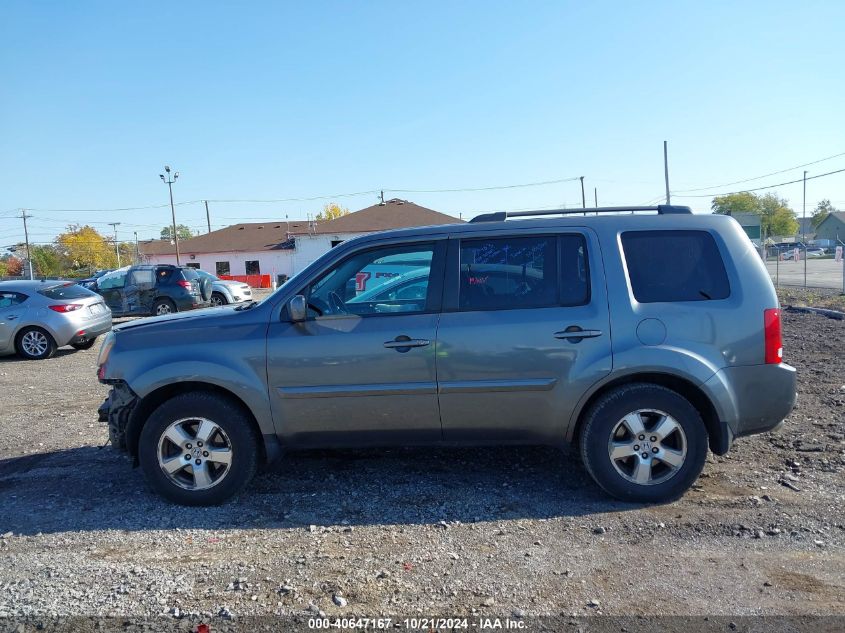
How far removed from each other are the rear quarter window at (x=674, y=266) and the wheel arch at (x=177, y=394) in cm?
268

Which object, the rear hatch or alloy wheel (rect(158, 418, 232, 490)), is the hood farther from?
the rear hatch

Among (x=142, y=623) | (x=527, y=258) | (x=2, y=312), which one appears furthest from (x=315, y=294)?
(x=2, y=312)

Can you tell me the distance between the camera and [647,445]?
168 inches

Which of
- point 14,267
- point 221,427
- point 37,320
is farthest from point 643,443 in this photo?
point 14,267

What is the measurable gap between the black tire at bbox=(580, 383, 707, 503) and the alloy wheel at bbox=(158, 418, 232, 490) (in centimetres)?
243

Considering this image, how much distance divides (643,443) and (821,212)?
126m

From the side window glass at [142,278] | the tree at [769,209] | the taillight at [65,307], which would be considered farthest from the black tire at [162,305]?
the tree at [769,209]

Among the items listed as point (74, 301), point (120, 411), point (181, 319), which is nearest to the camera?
point (120, 411)

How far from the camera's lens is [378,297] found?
464cm

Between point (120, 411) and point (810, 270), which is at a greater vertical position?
point (120, 411)

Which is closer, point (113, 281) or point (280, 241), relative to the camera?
point (113, 281)

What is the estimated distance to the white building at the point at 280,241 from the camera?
46.4m

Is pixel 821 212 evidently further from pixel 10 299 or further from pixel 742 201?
pixel 10 299

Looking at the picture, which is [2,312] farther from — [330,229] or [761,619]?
[330,229]
